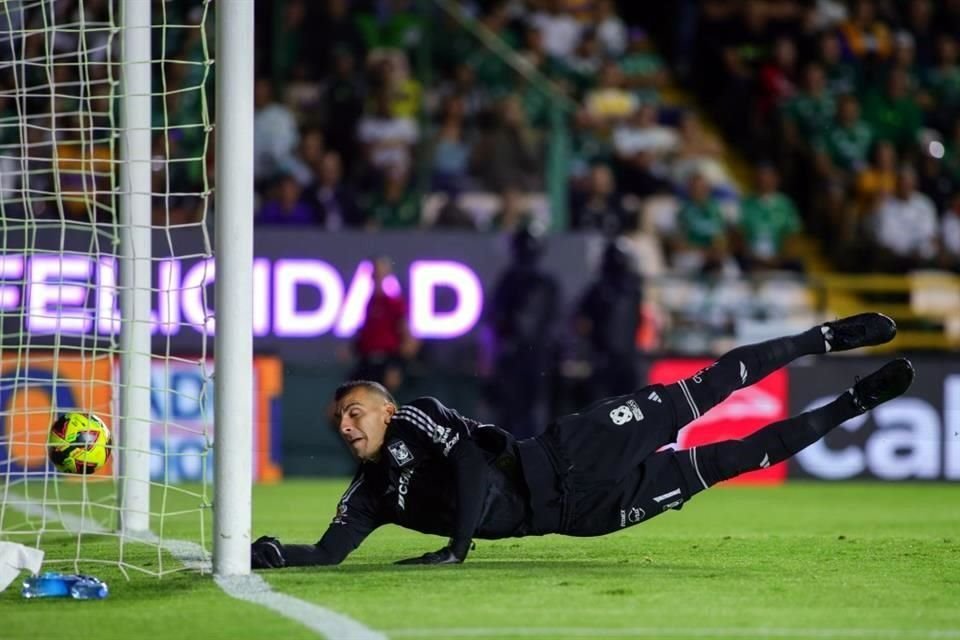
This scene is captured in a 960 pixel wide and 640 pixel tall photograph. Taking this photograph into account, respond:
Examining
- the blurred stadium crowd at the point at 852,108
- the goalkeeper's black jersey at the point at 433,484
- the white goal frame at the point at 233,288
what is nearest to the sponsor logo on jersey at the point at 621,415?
the goalkeeper's black jersey at the point at 433,484

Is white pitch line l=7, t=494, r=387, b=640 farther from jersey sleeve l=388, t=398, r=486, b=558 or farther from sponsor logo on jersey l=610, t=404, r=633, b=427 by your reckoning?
sponsor logo on jersey l=610, t=404, r=633, b=427

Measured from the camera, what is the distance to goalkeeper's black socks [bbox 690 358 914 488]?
759 centimetres

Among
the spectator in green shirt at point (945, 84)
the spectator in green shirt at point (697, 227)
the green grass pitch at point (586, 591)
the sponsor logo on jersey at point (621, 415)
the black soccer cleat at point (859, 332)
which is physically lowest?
the green grass pitch at point (586, 591)

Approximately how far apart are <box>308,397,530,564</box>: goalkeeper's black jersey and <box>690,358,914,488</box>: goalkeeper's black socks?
37.6 inches

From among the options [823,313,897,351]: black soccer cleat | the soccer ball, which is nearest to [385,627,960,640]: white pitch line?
[823,313,897,351]: black soccer cleat

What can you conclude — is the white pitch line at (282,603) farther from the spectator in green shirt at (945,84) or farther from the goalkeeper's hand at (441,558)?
the spectator in green shirt at (945,84)

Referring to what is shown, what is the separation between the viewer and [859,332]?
8219 mm

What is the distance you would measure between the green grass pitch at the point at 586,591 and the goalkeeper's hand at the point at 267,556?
54 millimetres

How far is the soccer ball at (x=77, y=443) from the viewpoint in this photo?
8062 mm

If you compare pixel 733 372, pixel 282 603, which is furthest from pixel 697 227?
pixel 282 603

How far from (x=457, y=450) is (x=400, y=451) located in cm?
26

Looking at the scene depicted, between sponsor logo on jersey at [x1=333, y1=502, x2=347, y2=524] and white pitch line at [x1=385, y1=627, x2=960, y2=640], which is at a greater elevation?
sponsor logo on jersey at [x1=333, y1=502, x2=347, y2=524]

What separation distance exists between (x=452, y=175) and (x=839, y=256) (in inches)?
193

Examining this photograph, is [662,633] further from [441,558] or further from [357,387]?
[357,387]
